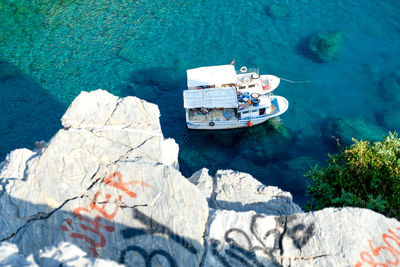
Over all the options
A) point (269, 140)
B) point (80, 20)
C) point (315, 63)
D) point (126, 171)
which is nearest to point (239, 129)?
point (269, 140)

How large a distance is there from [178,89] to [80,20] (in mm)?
16633

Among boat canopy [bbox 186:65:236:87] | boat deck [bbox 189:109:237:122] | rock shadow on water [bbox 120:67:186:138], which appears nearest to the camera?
boat deck [bbox 189:109:237:122]

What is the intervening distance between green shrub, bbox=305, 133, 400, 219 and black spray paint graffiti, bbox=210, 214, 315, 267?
22.7ft

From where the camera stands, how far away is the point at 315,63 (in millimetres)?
41344

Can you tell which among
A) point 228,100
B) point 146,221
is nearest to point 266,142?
point 228,100

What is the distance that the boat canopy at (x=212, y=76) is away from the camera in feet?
116

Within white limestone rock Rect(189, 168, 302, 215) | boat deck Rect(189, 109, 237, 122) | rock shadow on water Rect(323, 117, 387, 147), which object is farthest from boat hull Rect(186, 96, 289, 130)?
white limestone rock Rect(189, 168, 302, 215)

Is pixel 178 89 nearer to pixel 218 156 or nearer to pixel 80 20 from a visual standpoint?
pixel 218 156

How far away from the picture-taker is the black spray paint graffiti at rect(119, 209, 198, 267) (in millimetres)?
13461

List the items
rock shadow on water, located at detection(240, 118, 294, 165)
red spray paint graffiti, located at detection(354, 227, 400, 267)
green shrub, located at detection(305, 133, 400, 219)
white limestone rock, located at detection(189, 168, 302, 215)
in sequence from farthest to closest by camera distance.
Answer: rock shadow on water, located at detection(240, 118, 294, 165) → green shrub, located at detection(305, 133, 400, 219) → white limestone rock, located at detection(189, 168, 302, 215) → red spray paint graffiti, located at detection(354, 227, 400, 267)

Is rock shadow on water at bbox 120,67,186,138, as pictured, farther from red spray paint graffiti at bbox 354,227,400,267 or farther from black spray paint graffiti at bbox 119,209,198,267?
red spray paint graffiti at bbox 354,227,400,267

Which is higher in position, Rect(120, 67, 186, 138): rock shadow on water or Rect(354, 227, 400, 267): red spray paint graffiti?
Rect(354, 227, 400, 267): red spray paint graffiti

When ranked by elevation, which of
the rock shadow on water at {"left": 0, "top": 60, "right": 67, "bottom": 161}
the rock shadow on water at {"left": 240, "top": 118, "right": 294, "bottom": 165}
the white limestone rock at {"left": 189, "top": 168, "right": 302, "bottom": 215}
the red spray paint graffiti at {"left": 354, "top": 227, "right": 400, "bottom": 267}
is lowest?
the rock shadow on water at {"left": 240, "top": 118, "right": 294, "bottom": 165}

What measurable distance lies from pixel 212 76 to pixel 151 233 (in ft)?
79.1
